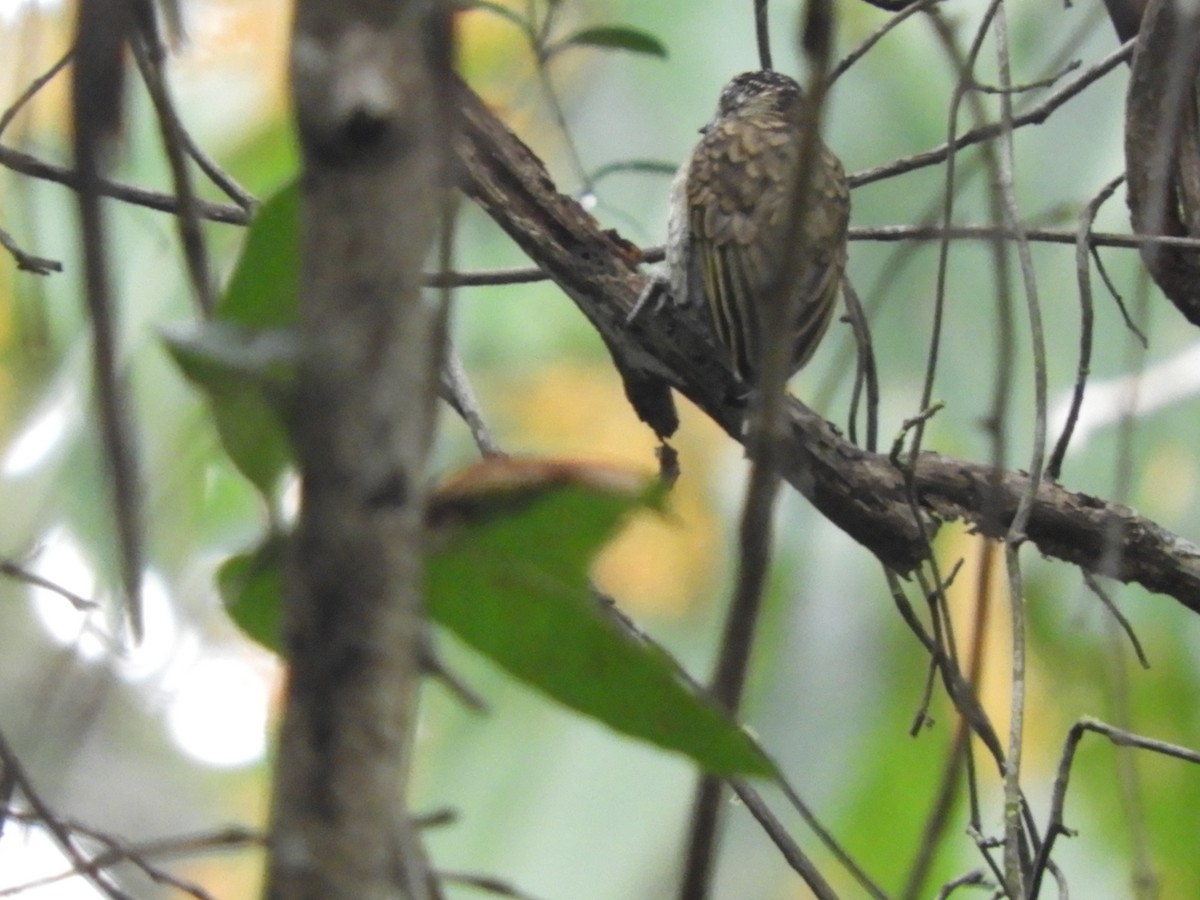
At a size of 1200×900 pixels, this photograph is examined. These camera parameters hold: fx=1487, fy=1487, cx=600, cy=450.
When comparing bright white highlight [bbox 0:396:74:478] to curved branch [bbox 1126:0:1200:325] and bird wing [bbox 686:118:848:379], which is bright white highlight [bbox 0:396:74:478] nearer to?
bird wing [bbox 686:118:848:379]

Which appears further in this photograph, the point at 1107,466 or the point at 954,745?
the point at 1107,466

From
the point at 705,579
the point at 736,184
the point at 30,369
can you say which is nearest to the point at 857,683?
the point at 705,579

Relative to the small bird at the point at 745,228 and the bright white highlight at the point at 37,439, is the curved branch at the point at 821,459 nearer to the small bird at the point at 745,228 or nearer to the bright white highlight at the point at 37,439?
the small bird at the point at 745,228

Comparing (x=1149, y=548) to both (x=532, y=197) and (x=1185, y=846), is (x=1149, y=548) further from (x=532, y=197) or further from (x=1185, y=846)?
(x=1185, y=846)

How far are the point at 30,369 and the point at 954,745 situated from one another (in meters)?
0.46

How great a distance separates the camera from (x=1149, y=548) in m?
1.22

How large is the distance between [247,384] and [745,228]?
4.48 feet

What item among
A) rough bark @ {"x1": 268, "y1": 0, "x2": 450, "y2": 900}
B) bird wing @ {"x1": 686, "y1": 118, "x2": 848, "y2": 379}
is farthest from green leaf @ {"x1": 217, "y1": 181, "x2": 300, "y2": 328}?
bird wing @ {"x1": 686, "y1": 118, "x2": 848, "y2": 379}

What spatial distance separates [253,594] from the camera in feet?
1.68

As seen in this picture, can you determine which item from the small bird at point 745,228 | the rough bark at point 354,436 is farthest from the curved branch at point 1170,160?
the rough bark at point 354,436

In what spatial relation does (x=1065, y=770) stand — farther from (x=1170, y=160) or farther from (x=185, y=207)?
(x=185, y=207)

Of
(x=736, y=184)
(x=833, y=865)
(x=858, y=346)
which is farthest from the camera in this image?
(x=833, y=865)

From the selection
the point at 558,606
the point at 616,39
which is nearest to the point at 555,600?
the point at 558,606

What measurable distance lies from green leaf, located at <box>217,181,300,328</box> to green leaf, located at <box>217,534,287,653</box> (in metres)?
0.08
